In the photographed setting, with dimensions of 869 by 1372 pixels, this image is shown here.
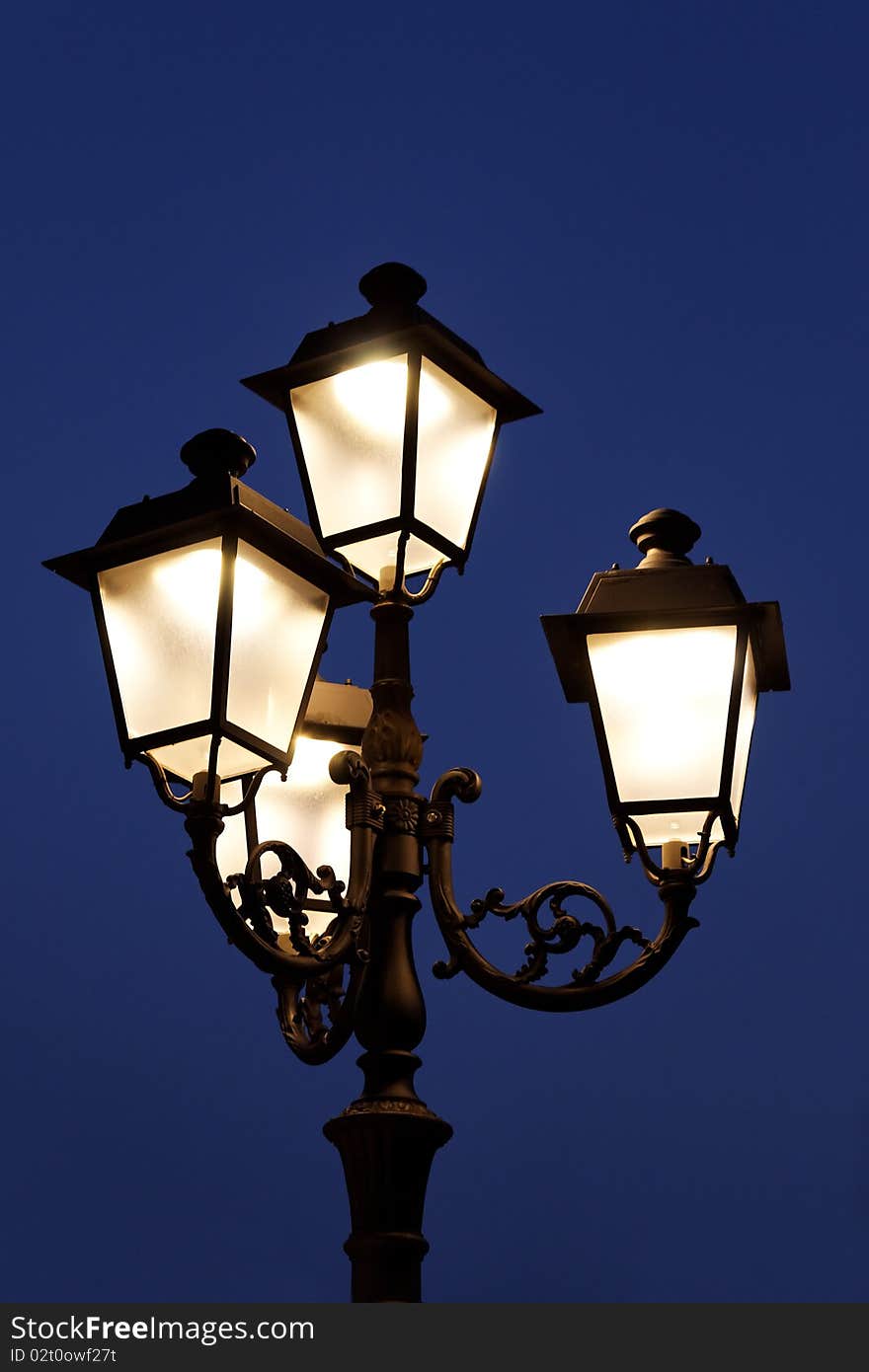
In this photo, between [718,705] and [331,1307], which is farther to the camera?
[718,705]

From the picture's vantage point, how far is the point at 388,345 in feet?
16.5

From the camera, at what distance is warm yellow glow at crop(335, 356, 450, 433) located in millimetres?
5000

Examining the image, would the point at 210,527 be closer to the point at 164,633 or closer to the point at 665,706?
the point at 164,633

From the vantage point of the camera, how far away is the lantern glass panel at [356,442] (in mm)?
4984

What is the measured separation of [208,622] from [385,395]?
828mm

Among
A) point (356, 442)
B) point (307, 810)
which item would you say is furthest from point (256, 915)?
point (356, 442)

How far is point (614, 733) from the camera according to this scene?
498 centimetres

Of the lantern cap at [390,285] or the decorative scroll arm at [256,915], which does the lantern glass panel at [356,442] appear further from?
the decorative scroll arm at [256,915]

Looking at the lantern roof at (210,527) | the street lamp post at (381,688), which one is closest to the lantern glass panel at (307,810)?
the street lamp post at (381,688)

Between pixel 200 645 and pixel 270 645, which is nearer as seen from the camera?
pixel 200 645

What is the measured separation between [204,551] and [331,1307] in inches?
Result: 67.4

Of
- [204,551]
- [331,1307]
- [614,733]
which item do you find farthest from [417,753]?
[331,1307]

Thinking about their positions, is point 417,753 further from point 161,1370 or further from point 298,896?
point 161,1370

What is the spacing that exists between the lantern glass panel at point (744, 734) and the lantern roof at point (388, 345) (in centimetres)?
92
